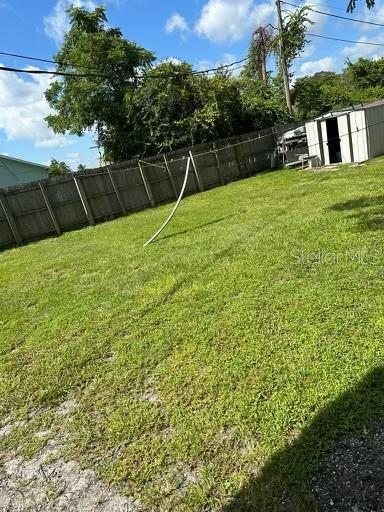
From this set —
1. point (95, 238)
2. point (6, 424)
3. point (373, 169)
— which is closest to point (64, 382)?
point (6, 424)

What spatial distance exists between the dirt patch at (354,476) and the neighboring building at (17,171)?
22.8 m

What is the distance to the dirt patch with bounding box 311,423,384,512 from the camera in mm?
1711

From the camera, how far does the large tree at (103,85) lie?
1692 centimetres

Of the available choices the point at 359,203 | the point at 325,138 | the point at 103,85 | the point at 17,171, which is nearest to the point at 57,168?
the point at 17,171

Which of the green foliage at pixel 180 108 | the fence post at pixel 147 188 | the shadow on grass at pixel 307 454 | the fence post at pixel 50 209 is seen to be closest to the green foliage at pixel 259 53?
the green foliage at pixel 180 108

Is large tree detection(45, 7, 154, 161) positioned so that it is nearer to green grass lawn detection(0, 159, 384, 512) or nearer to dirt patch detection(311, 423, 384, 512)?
green grass lawn detection(0, 159, 384, 512)

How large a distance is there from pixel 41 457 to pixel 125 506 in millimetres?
758

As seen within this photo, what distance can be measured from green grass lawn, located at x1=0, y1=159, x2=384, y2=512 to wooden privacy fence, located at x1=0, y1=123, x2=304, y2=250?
452cm

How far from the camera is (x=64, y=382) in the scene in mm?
3143

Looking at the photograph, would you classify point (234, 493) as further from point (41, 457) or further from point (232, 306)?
point (232, 306)

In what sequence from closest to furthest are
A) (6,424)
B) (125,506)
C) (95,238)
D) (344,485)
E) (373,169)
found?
(344,485), (125,506), (6,424), (95,238), (373,169)

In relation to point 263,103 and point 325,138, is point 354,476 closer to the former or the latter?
point 325,138

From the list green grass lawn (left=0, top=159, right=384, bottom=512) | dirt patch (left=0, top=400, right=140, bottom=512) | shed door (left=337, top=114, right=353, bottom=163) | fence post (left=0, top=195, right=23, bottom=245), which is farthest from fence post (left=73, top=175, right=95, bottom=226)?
dirt patch (left=0, top=400, right=140, bottom=512)

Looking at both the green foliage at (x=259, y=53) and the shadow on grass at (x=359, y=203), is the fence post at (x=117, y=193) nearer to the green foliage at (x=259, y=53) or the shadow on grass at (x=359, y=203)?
the shadow on grass at (x=359, y=203)
